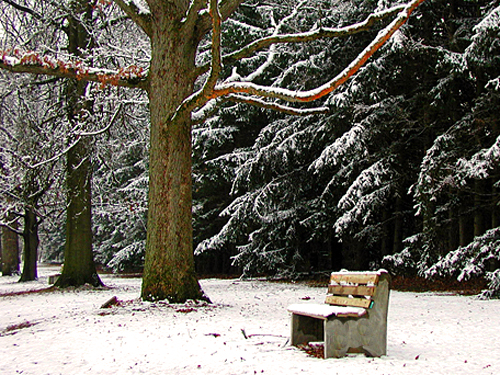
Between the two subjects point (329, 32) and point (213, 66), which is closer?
point (213, 66)

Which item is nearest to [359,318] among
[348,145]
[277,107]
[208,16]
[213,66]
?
[213,66]

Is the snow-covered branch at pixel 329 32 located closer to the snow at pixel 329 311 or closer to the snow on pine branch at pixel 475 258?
the snow at pixel 329 311

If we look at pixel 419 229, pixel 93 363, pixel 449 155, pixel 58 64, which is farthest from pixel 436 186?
pixel 93 363

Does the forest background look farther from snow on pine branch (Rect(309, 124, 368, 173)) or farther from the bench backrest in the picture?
the bench backrest

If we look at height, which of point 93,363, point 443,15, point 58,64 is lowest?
point 93,363

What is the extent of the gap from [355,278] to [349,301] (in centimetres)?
26

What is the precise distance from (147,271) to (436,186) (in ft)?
25.6

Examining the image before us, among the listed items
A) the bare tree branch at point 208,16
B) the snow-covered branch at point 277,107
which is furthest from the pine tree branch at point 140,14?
the snow-covered branch at point 277,107

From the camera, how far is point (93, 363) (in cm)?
505

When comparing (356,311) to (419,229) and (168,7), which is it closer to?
(168,7)

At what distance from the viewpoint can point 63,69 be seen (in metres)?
9.28

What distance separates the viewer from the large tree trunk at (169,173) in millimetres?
8766

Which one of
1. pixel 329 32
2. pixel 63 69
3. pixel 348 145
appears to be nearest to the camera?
pixel 329 32

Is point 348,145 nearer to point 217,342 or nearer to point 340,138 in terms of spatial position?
point 340,138
